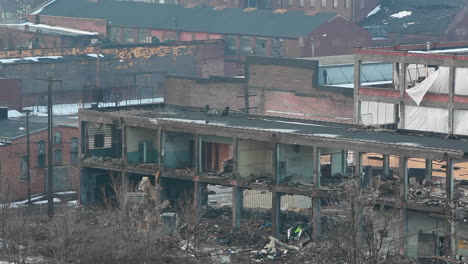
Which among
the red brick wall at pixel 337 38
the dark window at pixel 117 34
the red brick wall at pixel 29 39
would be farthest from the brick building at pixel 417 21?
the red brick wall at pixel 29 39

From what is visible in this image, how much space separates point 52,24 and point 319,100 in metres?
47.1

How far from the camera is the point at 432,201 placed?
4816 centimetres

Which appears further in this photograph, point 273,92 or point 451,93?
point 273,92

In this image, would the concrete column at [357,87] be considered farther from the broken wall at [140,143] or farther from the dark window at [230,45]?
the dark window at [230,45]

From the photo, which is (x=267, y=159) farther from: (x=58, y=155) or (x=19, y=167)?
(x=58, y=155)

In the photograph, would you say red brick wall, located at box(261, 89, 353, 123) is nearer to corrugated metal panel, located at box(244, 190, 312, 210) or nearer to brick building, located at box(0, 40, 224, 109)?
brick building, located at box(0, 40, 224, 109)

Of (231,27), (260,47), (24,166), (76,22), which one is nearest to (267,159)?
(24,166)

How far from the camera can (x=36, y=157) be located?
211ft

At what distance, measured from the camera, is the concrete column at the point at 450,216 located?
47125mm

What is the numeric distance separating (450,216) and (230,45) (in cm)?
5941

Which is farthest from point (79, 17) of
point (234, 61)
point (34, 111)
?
point (34, 111)

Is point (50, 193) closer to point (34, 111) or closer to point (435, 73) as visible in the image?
point (435, 73)

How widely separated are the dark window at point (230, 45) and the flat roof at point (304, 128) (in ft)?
134

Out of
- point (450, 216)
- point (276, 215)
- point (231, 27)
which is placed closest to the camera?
point (450, 216)
